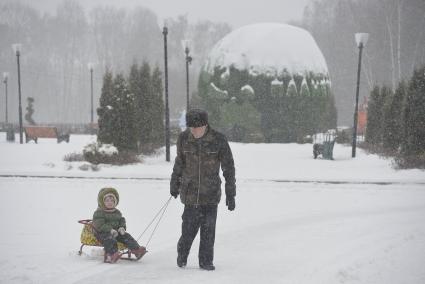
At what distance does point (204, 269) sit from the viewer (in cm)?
533

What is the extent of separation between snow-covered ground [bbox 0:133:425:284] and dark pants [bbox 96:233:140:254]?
17 cm

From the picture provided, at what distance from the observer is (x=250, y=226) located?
7.66m

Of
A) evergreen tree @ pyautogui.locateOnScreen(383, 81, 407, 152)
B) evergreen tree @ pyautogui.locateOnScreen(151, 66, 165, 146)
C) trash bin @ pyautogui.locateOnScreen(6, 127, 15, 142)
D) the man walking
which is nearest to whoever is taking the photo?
the man walking

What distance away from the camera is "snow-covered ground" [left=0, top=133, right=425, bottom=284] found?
520 centimetres

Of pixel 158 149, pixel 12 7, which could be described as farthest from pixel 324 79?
pixel 12 7

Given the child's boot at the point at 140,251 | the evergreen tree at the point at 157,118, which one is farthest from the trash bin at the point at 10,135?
the child's boot at the point at 140,251

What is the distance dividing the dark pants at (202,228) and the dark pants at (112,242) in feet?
1.90

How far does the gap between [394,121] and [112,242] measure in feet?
54.1

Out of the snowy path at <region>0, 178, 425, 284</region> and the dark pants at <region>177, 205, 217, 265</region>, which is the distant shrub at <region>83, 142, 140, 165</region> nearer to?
the snowy path at <region>0, 178, 425, 284</region>

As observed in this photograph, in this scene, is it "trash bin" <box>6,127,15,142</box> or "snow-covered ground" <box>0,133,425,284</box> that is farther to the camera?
"trash bin" <box>6,127,15,142</box>

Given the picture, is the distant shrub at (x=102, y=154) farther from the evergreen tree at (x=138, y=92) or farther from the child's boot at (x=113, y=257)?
the child's boot at (x=113, y=257)

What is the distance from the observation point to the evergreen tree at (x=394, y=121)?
19.3 m

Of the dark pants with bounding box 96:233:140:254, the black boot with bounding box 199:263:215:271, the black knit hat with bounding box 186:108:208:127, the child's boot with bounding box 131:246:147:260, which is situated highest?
the black knit hat with bounding box 186:108:208:127

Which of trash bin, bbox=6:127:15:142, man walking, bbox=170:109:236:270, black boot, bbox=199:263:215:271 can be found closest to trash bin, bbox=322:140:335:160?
man walking, bbox=170:109:236:270
